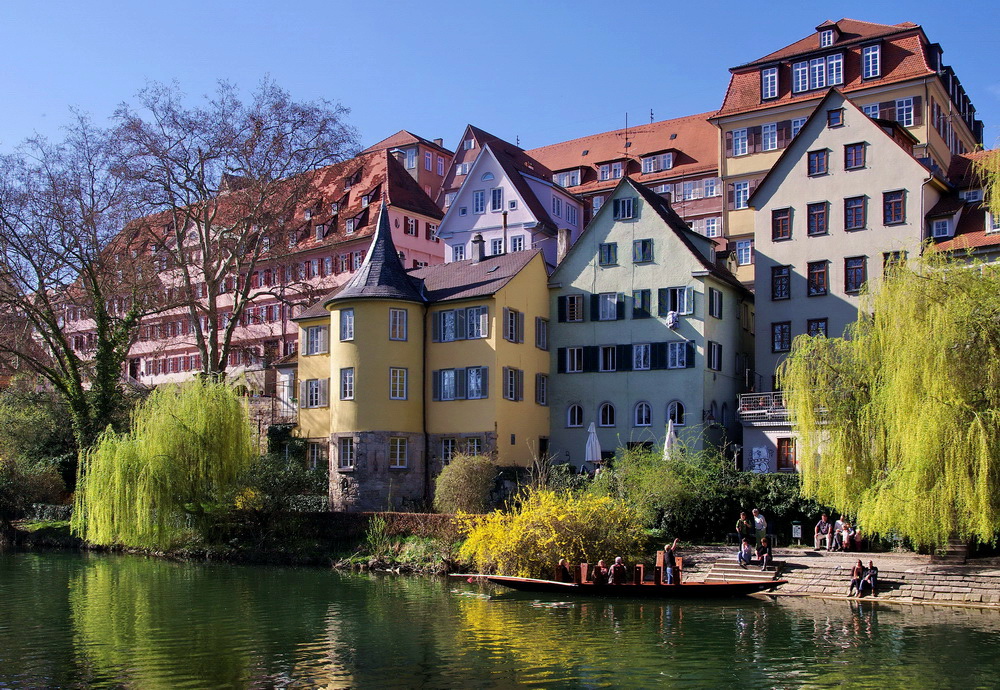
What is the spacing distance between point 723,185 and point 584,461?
2049 cm

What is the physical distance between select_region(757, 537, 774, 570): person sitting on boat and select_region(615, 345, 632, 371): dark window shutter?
15517 millimetres

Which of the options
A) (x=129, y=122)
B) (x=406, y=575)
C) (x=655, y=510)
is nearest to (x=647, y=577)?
(x=655, y=510)

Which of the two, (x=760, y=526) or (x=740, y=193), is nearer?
(x=760, y=526)

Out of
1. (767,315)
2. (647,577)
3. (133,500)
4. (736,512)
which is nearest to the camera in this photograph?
(647,577)

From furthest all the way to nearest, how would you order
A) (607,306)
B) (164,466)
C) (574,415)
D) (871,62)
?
1. (871,62)
2. (574,415)
3. (607,306)
4. (164,466)

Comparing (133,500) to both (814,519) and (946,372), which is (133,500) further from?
(946,372)

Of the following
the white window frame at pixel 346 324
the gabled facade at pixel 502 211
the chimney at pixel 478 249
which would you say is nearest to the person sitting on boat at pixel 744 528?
the white window frame at pixel 346 324

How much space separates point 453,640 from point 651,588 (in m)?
8.75

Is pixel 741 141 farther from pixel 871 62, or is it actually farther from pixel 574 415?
pixel 574 415

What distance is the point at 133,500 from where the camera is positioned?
138 ft

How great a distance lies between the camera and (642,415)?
4856 cm

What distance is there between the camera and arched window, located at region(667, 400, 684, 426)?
47.5 metres

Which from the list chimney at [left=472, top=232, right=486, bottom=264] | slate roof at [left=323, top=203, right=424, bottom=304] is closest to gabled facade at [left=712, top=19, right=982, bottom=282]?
chimney at [left=472, top=232, right=486, bottom=264]

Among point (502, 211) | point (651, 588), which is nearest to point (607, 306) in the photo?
point (502, 211)
